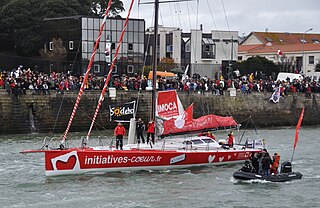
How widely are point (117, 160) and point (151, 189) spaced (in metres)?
3.56

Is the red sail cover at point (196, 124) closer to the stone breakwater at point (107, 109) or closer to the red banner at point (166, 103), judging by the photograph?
the red banner at point (166, 103)

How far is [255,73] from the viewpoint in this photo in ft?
270

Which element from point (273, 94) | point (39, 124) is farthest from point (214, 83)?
point (39, 124)

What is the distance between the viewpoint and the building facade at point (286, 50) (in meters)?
93.2

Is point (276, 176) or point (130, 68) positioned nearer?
point (276, 176)

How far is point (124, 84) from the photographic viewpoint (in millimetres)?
52719

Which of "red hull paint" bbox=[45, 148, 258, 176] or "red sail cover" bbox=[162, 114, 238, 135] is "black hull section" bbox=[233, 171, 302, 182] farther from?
"red sail cover" bbox=[162, 114, 238, 135]

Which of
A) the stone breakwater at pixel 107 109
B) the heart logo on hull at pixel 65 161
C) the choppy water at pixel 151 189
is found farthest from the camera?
the stone breakwater at pixel 107 109

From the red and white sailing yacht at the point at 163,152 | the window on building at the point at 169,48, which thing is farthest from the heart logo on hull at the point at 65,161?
the window on building at the point at 169,48

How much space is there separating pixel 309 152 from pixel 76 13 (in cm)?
5266

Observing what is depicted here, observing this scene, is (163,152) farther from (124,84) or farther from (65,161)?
(124,84)

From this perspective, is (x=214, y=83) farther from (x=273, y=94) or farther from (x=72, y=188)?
(x=72, y=188)

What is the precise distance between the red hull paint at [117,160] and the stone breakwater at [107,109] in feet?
57.9

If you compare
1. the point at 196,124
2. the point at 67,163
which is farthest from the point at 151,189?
the point at 196,124
